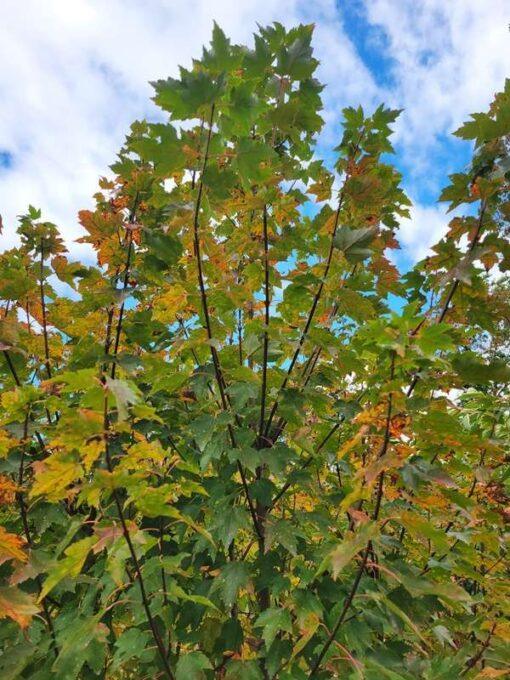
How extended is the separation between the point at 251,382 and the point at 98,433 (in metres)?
1.01

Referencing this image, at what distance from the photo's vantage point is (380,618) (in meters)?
1.94

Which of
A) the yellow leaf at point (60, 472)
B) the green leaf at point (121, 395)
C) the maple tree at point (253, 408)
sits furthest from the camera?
the maple tree at point (253, 408)

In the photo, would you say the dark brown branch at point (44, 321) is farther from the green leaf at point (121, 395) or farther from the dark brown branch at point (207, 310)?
the green leaf at point (121, 395)

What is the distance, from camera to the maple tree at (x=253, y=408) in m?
1.64

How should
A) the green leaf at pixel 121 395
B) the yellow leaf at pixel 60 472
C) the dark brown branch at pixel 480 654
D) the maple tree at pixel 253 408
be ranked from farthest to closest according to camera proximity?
1. the dark brown branch at pixel 480 654
2. the maple tree at pixel 253 408
3. the yellow leaf at pixel 60 472
4. the green leaf at pixel 121 395

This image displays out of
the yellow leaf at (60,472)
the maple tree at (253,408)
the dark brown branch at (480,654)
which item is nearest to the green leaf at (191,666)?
the maple tree at (253,408)

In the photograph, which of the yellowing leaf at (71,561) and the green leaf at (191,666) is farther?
the green leaf at (191,666)

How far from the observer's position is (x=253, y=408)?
Result: 229cm

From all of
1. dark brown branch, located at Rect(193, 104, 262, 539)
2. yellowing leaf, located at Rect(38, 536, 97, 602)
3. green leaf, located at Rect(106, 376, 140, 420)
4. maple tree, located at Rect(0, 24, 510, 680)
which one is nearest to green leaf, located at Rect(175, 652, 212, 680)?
maple tree, located at Rect(0, 24, 510, 680)

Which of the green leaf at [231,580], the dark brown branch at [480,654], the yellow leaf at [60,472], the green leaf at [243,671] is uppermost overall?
the yellow leaf at [60,472]

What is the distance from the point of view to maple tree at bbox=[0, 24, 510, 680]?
1644 mm

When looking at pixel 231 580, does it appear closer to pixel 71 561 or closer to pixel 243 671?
pixel 243 671

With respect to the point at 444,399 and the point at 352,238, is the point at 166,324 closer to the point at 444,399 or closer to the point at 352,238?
the point at 352,238

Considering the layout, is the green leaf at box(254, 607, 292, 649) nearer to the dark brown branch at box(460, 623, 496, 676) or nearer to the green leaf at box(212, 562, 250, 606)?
the green leaf at box(212, 562, 250, 606)
